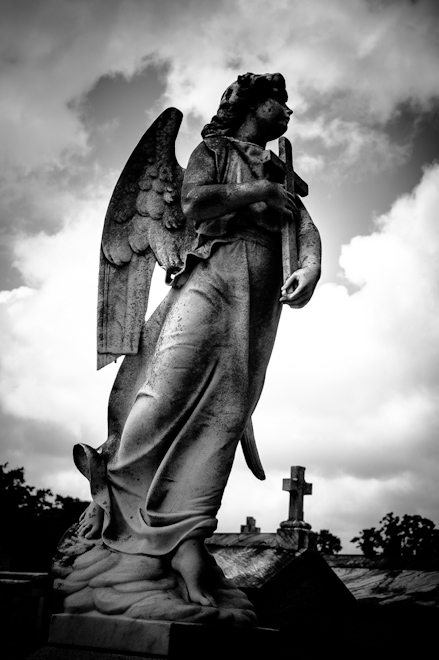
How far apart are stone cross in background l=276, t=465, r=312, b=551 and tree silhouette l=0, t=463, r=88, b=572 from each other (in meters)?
3.13

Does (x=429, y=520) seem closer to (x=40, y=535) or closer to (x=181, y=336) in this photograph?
(x=181, y=336)

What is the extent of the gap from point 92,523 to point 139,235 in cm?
191

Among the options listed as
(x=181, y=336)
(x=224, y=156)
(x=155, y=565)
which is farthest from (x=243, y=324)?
(x=155, y=565)

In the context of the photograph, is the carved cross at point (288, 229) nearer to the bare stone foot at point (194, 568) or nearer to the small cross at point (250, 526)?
the bare stone foot at point (194, 568)

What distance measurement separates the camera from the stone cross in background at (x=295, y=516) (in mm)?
9164

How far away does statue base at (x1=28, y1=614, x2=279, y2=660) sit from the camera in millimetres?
3096

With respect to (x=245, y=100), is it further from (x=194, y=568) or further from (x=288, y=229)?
(x=194, y=568)

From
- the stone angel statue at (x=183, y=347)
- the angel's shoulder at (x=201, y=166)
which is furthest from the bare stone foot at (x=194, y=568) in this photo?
the angel's shoulder at (x=201, y=166)

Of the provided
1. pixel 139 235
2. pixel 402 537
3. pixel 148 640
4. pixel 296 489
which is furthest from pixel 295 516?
pixel 148 640

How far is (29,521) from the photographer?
54.0 feet

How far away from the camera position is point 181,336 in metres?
3.97

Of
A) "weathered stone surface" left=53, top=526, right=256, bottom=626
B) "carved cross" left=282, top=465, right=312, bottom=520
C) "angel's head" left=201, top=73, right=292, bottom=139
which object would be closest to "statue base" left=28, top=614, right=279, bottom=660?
"weathered stone surface" left=53, top=526, right=256, bottom=626

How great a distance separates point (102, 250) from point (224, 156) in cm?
103

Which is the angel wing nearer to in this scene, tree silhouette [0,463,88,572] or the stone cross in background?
tree silhouette [0,463,88,572]
